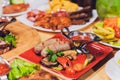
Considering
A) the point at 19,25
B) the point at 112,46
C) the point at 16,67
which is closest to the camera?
the point at 16,67

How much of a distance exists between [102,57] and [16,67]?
30 centimetres

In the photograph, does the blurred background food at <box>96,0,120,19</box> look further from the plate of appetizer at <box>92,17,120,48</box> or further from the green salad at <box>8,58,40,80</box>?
the green salad at <box>8,58,40,80</box>

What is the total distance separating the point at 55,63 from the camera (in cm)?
88

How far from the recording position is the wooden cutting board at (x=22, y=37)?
3.34ft

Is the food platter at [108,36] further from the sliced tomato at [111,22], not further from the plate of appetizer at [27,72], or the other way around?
the plate of appetizer at [27,72]

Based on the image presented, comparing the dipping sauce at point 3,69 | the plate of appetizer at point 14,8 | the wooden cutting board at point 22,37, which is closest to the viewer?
the dipping sauce at point 3,69

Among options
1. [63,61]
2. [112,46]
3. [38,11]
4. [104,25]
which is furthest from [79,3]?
[63,61]

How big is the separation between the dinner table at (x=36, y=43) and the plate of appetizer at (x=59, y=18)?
2cm

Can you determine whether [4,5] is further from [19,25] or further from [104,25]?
[104,25]

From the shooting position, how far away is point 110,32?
1.04m

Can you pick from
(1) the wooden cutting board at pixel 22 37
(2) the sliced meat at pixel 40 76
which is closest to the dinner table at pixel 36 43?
(1) the wooden cutting board at pixel 22 37

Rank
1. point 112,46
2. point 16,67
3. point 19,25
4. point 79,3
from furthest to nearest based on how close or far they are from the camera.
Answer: point 79,3
point 19,25
point 112,46
point 16,67

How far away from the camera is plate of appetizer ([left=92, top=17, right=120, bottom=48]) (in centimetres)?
103

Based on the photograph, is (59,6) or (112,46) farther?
(59,6)
